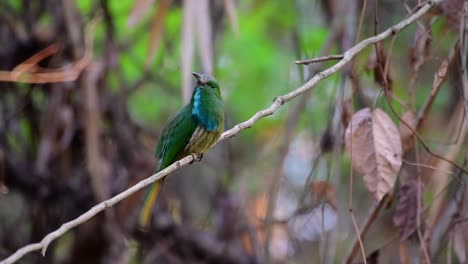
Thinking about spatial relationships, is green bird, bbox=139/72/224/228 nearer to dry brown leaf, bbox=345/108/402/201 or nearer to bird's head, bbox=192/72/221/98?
bird's head, bbox=192/72/221/98

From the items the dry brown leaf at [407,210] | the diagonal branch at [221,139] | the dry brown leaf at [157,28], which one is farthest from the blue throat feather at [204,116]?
the dry brown leaf at [157,28]

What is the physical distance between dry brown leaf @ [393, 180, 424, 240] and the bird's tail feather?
1.04 m

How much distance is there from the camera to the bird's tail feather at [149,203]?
11.8 feet

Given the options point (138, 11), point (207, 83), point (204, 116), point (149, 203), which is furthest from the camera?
point (149, 203)

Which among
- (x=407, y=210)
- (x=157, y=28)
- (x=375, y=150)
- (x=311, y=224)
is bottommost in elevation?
(x=311, y=224)

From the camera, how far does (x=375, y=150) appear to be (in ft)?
8.79

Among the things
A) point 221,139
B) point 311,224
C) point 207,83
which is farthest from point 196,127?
point 311,224

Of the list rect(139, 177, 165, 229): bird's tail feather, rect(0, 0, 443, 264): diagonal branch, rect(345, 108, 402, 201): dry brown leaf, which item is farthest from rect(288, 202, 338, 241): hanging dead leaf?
rect(0, 0, 443, 264): diagonal branch

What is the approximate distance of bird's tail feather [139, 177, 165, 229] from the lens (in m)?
3.61

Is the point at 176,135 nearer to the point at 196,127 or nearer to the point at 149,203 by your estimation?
the point at 196,127

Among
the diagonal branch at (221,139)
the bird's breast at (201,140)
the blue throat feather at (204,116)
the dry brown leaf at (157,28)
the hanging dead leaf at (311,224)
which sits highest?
the dry brown leaf at (157,28)

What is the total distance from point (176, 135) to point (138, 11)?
2.80ft

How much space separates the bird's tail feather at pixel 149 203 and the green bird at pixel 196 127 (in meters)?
0.19

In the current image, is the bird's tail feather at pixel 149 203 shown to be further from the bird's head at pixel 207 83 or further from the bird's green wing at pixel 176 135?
the bird's head at pixel 207 83
